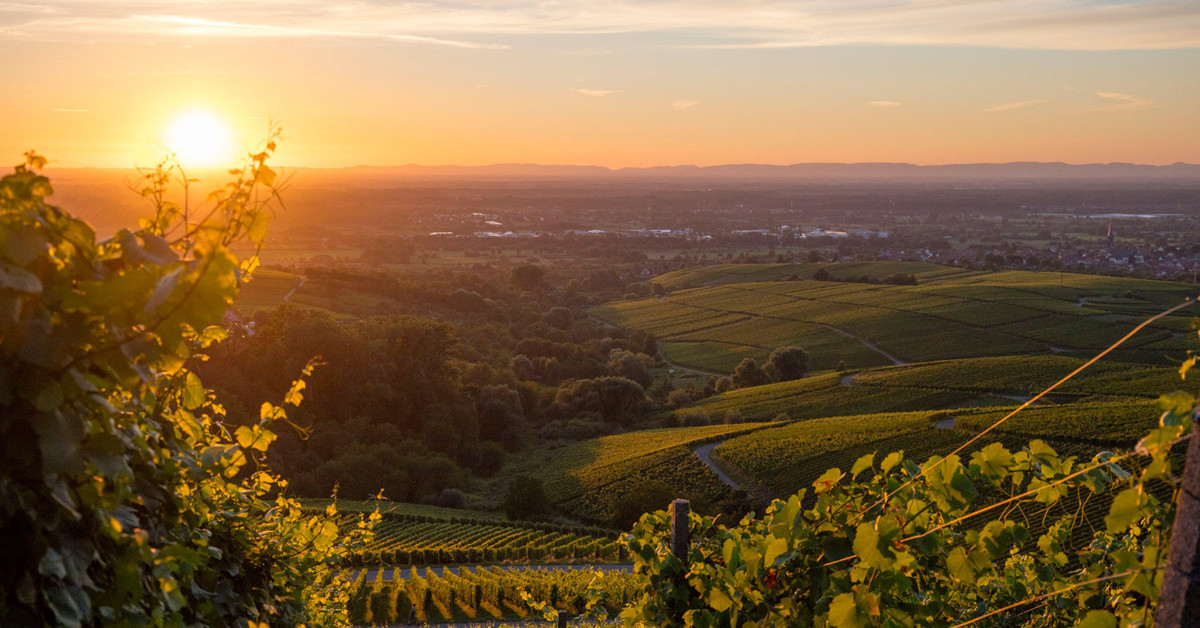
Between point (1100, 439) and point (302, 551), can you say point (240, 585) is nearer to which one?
point (302, 551)

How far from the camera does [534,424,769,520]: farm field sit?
44.1 meters

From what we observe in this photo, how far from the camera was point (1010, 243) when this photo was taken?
172 meters

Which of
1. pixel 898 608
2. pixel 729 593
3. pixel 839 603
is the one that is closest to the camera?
pixel 839 603

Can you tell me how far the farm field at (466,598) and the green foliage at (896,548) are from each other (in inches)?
684

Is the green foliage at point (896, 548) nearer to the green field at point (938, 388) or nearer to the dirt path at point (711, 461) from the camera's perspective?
the dirt path at point (711, 461)

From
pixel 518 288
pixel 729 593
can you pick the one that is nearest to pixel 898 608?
pixel 729 593

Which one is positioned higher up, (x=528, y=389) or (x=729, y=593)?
(x=729, y=593)

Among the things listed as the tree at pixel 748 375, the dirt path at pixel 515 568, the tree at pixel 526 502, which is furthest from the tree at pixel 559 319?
the dirt path at pixel 515 568

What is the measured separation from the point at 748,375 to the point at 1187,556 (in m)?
69.9

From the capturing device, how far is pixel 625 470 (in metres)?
46.5

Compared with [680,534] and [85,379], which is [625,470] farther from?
[85,379]

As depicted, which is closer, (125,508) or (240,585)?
(125,508)

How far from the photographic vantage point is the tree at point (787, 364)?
6969 cm

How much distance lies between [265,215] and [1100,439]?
46.1 meters
